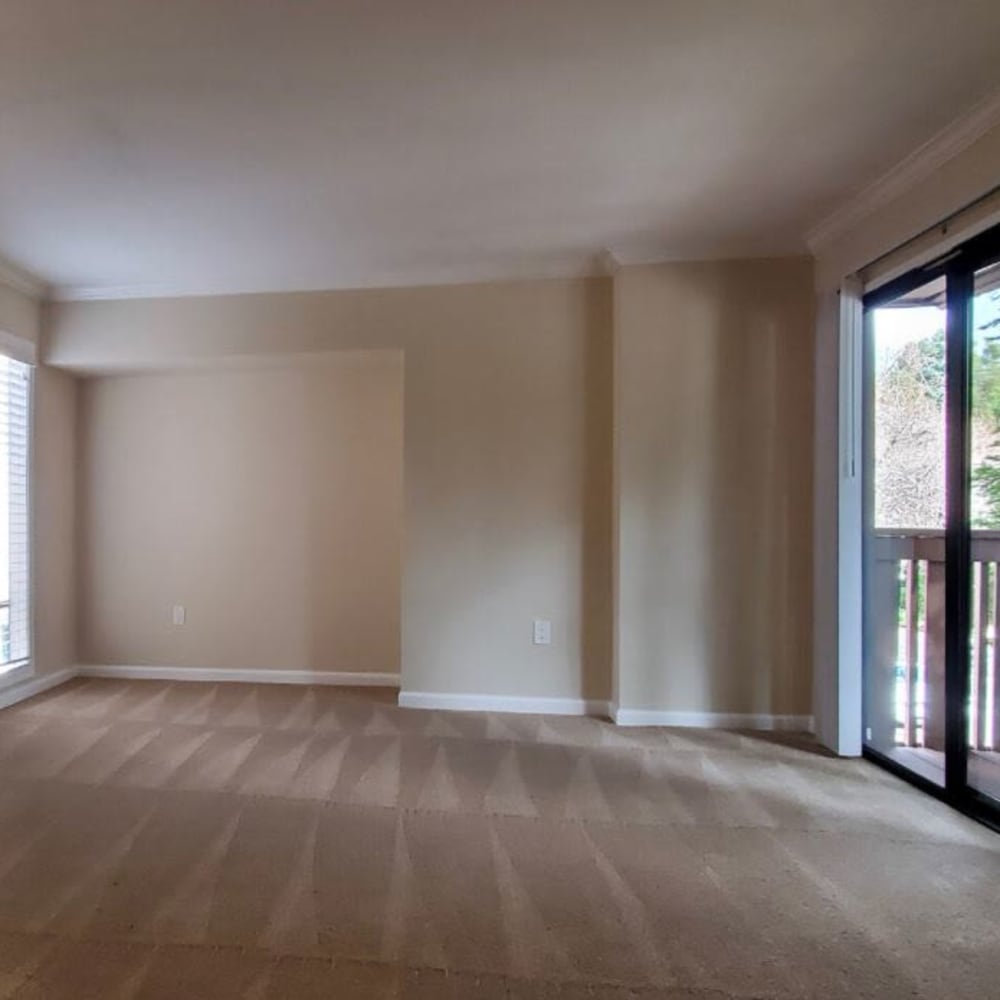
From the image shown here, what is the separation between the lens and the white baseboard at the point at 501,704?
3.20m

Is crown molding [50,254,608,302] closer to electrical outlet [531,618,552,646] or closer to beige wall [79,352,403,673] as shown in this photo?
beige wall [79,352,403,673]

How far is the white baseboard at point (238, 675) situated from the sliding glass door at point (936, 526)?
2.77m

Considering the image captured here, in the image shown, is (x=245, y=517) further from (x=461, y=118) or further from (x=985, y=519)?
(x=985, y=519)

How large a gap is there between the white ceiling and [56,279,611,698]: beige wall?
1.35 feet

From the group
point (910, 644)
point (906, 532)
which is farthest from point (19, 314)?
point (910, 644)

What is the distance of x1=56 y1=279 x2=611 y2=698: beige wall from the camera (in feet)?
10.6

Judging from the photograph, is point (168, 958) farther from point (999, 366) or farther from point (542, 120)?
point (999, 366)

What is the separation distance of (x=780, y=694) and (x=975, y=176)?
2.35 metres

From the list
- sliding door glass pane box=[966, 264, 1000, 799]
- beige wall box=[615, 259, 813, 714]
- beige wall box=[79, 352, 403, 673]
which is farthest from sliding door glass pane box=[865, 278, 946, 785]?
beige wall box=[79, 352, 403, 673]

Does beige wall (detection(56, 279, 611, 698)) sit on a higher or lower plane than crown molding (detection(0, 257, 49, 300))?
lower

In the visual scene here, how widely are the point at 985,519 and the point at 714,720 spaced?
1524mm

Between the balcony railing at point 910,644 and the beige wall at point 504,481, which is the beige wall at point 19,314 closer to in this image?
the beige wall at point 504,481

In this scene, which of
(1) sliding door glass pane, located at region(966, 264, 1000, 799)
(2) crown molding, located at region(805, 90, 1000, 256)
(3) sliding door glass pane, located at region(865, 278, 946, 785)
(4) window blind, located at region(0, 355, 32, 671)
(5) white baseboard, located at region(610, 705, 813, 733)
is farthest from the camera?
(4) window blind, located at region(0, 355, 32, 671)

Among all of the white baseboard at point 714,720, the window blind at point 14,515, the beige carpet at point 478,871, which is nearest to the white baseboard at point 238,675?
the window blind at point 14,515
